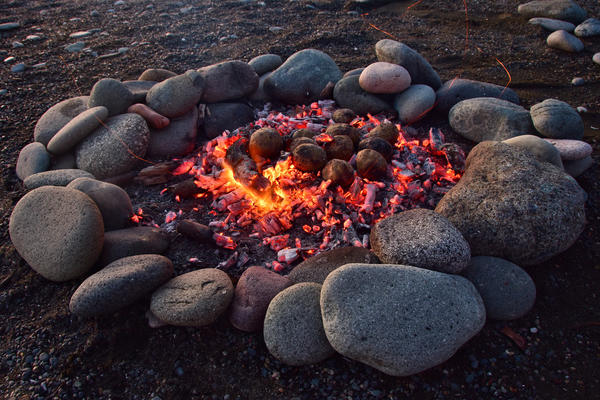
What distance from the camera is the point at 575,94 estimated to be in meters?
5.93

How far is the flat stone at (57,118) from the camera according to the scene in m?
5.09

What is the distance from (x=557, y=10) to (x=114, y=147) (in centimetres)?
857

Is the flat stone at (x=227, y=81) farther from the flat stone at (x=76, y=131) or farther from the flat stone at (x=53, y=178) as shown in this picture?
the flat stone at (x=53, y=178)

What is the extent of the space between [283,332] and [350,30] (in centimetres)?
701

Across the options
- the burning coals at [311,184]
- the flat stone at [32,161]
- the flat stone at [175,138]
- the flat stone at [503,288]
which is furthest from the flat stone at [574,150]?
the flat stone at [32,161]

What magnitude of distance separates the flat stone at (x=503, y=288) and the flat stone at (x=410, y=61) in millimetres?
3268

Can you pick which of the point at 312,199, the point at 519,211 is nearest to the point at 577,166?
the point at 519,211

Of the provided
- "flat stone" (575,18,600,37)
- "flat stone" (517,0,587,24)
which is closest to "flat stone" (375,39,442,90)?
"flat stone" (575,18,600,37)

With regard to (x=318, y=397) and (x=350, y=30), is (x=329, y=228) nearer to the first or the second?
(x=318, y=397)

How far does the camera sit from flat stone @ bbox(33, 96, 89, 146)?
5.09m

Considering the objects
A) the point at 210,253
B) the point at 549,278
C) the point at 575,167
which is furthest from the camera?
the point at 575,167

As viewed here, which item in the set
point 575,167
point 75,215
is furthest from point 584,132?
point 75,215

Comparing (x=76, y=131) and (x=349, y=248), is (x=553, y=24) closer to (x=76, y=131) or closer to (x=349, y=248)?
(x=349, y=248)

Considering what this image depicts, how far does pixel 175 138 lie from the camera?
5.23 metres
